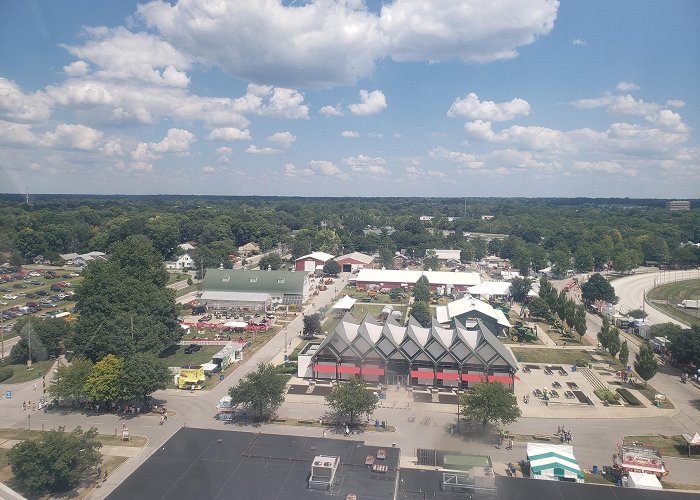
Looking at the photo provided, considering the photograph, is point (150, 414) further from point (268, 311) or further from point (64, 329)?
point (268, 311)

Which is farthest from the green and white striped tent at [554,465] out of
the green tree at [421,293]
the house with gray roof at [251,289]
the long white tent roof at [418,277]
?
the long white tent roof at [418,277]

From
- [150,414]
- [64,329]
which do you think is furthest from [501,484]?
[64,329]

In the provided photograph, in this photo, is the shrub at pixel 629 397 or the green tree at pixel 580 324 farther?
the green tree at pixel 580 324

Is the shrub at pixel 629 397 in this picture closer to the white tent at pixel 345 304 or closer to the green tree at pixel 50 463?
the white tent at pixel 345 304

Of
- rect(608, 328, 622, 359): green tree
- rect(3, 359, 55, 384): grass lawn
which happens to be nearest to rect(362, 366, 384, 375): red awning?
rect(608, 328, 622, 359): green tree

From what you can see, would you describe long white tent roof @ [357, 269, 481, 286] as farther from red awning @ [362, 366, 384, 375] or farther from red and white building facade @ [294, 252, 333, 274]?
red awning @ [362, 366, 384, 375]

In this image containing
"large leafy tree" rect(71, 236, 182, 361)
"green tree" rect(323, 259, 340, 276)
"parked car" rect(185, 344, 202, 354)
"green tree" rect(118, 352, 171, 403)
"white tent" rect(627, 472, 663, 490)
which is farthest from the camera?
"green tree" rect(323, 259, 340, 276)

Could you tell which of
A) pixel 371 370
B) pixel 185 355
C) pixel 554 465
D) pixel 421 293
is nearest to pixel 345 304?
pixel 421 293
